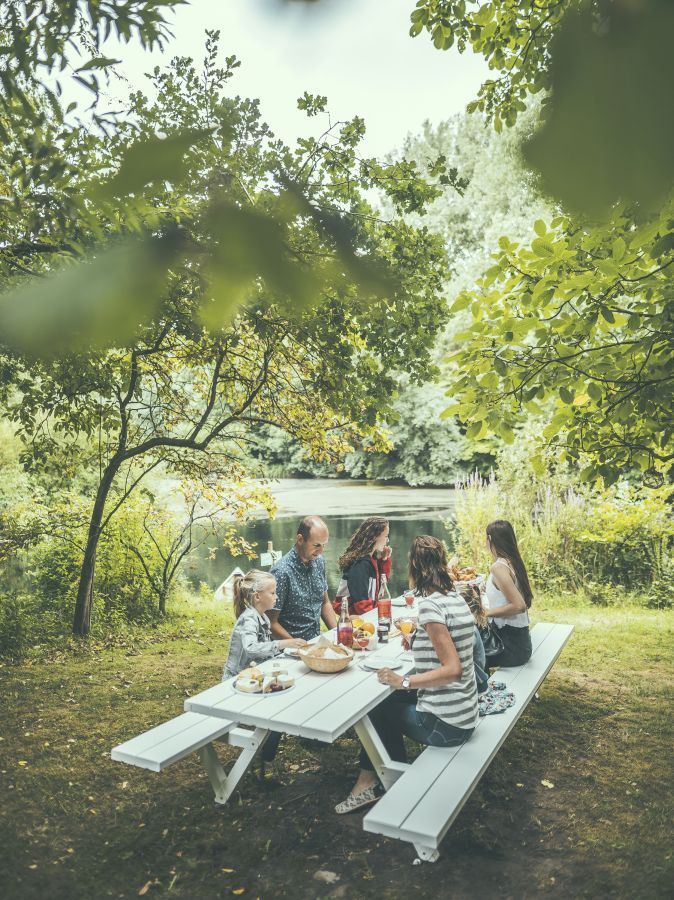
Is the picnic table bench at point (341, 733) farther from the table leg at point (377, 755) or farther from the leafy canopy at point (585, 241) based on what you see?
the leafy canopy at point (585, 241)

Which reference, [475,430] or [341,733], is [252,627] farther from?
[475,430]

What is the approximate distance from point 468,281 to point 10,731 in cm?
1081

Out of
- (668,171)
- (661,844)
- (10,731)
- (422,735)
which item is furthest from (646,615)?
(668,171)

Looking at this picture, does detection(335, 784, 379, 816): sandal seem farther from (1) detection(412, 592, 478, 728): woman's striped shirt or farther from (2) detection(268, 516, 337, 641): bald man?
(2) detection(268, 516, 337, 641): bald man

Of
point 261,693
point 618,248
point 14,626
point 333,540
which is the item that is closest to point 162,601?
point 14,626

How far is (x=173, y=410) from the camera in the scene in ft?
20.5

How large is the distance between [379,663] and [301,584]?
0.82 meters

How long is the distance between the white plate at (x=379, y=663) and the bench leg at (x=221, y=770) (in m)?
0.55

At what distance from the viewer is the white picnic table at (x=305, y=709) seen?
2354 millimetres

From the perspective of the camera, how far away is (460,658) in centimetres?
253

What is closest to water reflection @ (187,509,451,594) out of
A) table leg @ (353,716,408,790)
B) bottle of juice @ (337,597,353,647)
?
bottle of juice @ (337,597,353,647)

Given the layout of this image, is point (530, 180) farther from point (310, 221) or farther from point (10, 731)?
point (10, 731)

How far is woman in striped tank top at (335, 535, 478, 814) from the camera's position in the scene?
2.47 meters

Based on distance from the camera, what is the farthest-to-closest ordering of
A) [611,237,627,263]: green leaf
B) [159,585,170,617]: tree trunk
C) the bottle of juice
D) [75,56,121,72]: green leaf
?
[159,585,170,617]: tree trunk < the bottle of juice < [611,237,627,263]: green leaf < [75,56,121,72]: green leaf
